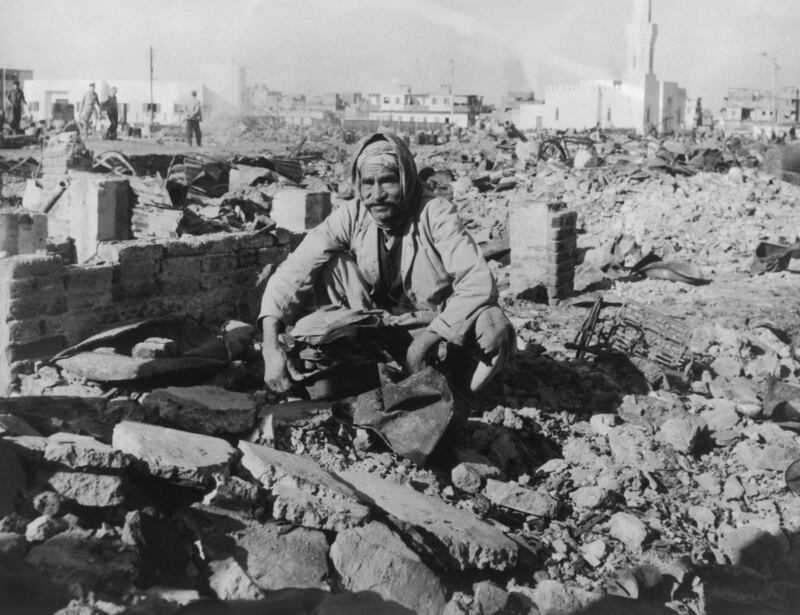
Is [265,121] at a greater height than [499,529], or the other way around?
[265,121]

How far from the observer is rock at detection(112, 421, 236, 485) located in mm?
3502

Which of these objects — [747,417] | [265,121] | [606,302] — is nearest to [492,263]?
[606,302]

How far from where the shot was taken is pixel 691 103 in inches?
2943

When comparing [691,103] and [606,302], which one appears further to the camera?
[691,103]

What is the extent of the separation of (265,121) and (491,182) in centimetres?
2849

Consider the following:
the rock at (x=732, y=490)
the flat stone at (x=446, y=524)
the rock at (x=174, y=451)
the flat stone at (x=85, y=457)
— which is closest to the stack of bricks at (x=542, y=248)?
the rock at (x=732, y=490)

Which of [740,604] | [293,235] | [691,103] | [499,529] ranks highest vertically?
[691,103]

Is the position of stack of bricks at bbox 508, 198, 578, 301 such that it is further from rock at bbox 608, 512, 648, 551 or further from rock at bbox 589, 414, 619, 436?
rock at bbox 608, 512, 648, 551

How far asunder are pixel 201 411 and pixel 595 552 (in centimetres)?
183

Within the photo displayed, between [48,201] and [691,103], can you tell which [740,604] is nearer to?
[48,201]

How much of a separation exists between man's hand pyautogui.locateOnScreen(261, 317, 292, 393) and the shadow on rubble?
5.06ft

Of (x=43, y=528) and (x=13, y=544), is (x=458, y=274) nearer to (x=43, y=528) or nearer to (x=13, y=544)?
(x=43, y=528)

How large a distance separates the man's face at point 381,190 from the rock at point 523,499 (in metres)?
1.49

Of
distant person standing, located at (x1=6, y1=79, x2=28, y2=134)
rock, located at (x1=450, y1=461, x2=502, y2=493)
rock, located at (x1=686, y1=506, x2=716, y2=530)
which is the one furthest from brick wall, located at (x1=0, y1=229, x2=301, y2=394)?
distant person standing, located at (x1=6, y1=79, x2=28, y2=134)
